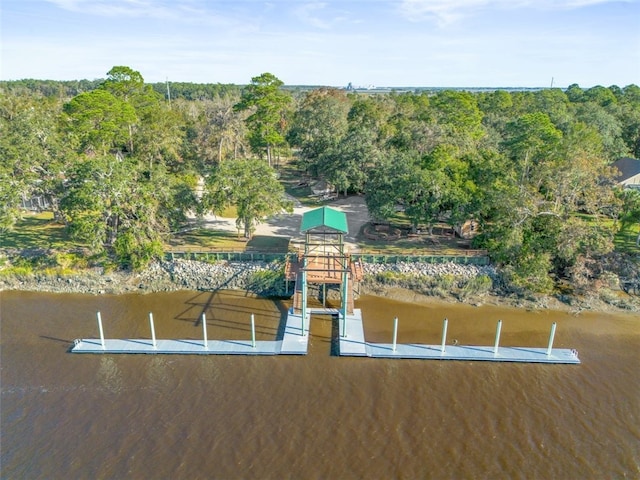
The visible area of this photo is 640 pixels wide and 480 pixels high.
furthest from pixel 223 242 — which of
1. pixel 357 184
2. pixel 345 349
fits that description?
pixel 345 349

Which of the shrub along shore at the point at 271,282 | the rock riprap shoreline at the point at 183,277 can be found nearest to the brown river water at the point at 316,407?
the shrub along shore at the point at 271,282

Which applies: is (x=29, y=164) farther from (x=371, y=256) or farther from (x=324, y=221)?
(x=371, y=256)

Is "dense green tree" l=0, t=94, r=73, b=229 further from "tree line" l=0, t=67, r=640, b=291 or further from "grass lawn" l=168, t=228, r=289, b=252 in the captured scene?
"grass lawn" l=168, t=228, r=289, b=252

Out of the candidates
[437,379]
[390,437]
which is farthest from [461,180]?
[390,437]

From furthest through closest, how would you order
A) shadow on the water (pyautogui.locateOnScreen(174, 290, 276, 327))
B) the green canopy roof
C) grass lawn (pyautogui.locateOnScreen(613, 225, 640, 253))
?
1. grass lawn (pyautogui.locateOnScreen(613, 225, 640, 253))
2. shadow on the water (pyautogui.locateOnScreen(174, 290, 276, 327))
3. the green canopy roof

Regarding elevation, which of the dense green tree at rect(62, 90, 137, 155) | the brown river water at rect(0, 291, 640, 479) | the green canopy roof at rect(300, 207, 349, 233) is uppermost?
the dense green tree at rect(62, 90, 137, 155)

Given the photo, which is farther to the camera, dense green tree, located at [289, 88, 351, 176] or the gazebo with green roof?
dense green tree, located at [289, 88, 351, 176]

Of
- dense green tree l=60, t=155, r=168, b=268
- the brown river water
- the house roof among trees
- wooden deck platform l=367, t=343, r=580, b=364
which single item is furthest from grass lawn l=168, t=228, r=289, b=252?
A: the house roof among trees
